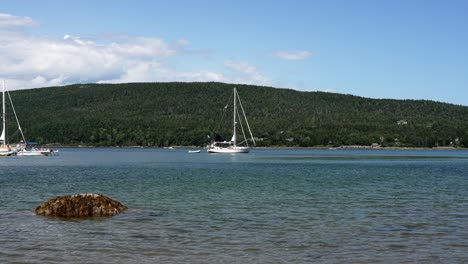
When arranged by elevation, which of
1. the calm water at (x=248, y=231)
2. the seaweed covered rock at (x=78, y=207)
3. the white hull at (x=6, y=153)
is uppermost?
the white hull at (x=6, y=153)

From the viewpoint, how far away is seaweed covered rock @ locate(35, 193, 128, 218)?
2625 centimetres

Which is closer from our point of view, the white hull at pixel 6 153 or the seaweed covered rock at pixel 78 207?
the seaweed covered rock at pixel 78 207

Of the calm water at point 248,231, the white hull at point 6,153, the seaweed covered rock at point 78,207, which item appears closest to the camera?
the calm water at point 248,231

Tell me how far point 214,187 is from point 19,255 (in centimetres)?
2675

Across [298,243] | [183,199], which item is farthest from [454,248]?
Answer: [183,199]

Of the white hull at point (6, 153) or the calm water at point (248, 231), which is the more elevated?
the white hull at point (6, 153)

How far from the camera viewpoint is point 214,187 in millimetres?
44344

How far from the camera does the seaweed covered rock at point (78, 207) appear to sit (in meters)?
26.2

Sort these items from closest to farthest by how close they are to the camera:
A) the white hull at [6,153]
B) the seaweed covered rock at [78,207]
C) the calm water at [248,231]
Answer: the calm water at [248,231], the seaweed covered rock at [78,207], the white hull at [6,153]

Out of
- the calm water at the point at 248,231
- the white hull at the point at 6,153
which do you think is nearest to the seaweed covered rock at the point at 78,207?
the calm water at the point at 248,231

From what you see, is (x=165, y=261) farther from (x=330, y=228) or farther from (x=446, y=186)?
(x=446, y=186)

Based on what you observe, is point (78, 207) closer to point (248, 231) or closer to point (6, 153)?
point (248, 231)

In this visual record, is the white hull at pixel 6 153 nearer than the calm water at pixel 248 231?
No

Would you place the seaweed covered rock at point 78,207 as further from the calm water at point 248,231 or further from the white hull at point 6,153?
the white hull at point 6,153
